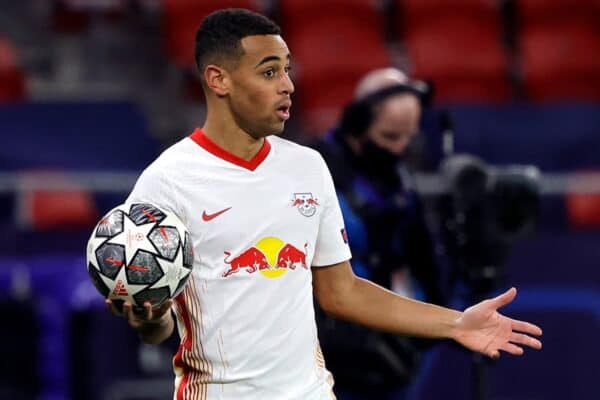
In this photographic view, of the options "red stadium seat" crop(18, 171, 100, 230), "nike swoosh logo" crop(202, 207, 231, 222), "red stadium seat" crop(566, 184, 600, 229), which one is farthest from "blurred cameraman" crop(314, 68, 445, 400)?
"red stadium seat" crop(18, 171, 100, 230)

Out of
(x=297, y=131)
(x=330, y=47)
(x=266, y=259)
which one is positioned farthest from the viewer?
(x=330, y=47)

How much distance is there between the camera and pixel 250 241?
381 cm

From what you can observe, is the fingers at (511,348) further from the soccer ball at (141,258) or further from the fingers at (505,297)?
the soccer ball at (141,258)

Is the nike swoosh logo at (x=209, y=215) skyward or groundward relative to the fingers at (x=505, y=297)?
skyward

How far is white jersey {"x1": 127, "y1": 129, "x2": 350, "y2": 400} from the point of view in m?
3.80

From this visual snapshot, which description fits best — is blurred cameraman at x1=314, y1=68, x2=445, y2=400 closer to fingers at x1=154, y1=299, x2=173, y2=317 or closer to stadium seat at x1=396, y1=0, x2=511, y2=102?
fingers at x1=154, y1=299, x2=173, y2=317

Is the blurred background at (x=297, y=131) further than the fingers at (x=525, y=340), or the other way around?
the blurred background at (x=297, y=131)

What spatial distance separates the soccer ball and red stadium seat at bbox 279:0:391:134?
5956 millimetres

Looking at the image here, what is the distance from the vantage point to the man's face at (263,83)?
3867mm

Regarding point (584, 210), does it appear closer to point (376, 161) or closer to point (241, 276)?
point (376, 161)

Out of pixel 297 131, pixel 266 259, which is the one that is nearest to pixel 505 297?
pixel 266 259

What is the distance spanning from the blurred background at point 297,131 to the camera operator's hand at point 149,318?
217 cm

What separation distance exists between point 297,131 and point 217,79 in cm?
615

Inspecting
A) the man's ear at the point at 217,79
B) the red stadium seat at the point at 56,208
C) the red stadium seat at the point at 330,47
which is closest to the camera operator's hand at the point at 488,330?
the man's ear at the point at 217,79
